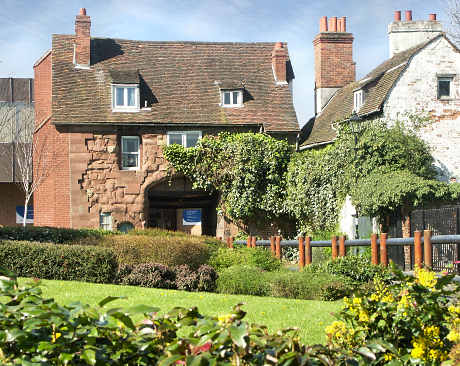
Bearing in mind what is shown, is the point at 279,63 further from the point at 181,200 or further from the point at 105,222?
the point at 105,222

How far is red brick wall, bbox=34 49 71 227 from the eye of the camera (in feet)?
98.1

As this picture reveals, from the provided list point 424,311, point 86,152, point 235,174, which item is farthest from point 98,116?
point 424,311

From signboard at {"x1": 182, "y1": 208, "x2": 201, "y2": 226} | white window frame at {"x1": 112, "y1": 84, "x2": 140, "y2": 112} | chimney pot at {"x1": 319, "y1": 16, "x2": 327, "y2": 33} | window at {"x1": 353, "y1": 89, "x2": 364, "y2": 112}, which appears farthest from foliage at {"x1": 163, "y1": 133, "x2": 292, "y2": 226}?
signboard at {"x1": 182, "y1": 208, "x2": 201, "y2": 226}

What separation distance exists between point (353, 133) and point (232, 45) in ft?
38.2

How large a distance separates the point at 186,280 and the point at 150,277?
2.49ft

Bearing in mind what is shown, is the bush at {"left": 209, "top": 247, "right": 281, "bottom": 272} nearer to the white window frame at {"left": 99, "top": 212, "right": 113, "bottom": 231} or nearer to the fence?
the fence

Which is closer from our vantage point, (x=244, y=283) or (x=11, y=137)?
(x=244, y=283)

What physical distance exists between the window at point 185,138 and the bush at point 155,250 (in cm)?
1385

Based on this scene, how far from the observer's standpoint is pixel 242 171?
1155 inches

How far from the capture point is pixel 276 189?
96.0 feet

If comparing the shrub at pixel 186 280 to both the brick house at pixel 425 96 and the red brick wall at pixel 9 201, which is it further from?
the red brick wall at pixel 9 201

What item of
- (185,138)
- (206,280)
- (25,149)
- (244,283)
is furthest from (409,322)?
(25,149)

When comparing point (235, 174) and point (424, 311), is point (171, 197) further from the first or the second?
point (424, 311)

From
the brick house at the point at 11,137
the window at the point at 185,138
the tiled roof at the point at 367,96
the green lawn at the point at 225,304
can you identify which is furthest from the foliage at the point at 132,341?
the brick house at the point at 11,137
